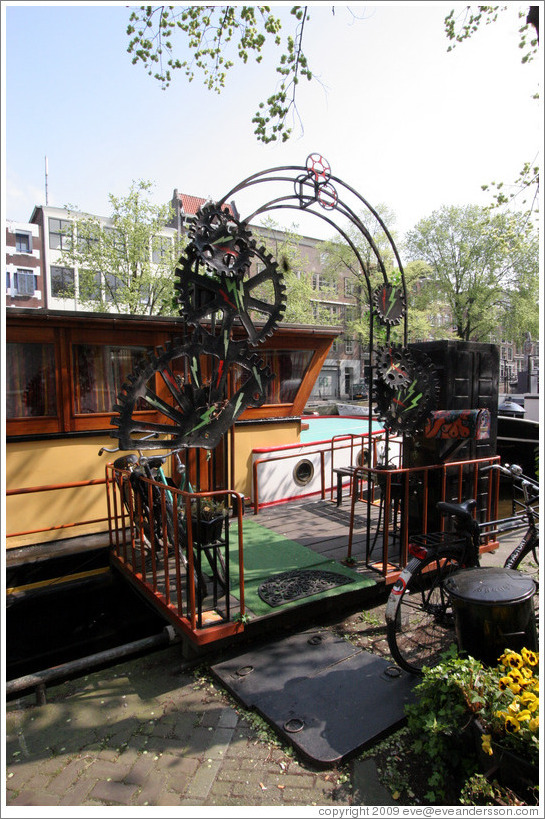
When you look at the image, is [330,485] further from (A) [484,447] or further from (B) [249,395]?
(B) [249,395]

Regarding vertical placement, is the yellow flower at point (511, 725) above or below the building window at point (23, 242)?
below

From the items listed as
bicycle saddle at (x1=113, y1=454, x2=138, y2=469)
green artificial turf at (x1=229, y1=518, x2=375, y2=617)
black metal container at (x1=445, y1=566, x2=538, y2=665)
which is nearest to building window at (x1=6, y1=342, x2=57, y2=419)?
bicycle saddle at (x1=113, y1=454, x2=138, y2=469)

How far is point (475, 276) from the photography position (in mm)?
31984

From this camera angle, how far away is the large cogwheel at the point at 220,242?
396 cm

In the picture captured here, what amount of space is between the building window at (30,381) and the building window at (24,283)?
31.4 m

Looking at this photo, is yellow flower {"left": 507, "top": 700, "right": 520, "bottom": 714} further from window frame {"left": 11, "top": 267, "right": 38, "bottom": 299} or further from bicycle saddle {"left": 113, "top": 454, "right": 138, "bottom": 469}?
window frame {"left": 11, "top": 267, "right": 38, "bottom": 299}

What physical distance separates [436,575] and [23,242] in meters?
36.2

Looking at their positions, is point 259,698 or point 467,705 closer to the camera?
point 467,705

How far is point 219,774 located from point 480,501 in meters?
4.24

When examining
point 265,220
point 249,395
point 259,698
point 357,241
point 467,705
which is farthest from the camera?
point 357,241

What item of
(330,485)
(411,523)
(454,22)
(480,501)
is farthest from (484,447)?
(454,22)

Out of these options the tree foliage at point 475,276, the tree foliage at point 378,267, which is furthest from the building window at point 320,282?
the tree foliage at point 475,276

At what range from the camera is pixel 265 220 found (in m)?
30.4

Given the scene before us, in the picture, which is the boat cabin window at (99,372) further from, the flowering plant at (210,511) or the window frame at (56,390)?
the flowering plant at (210,511)
